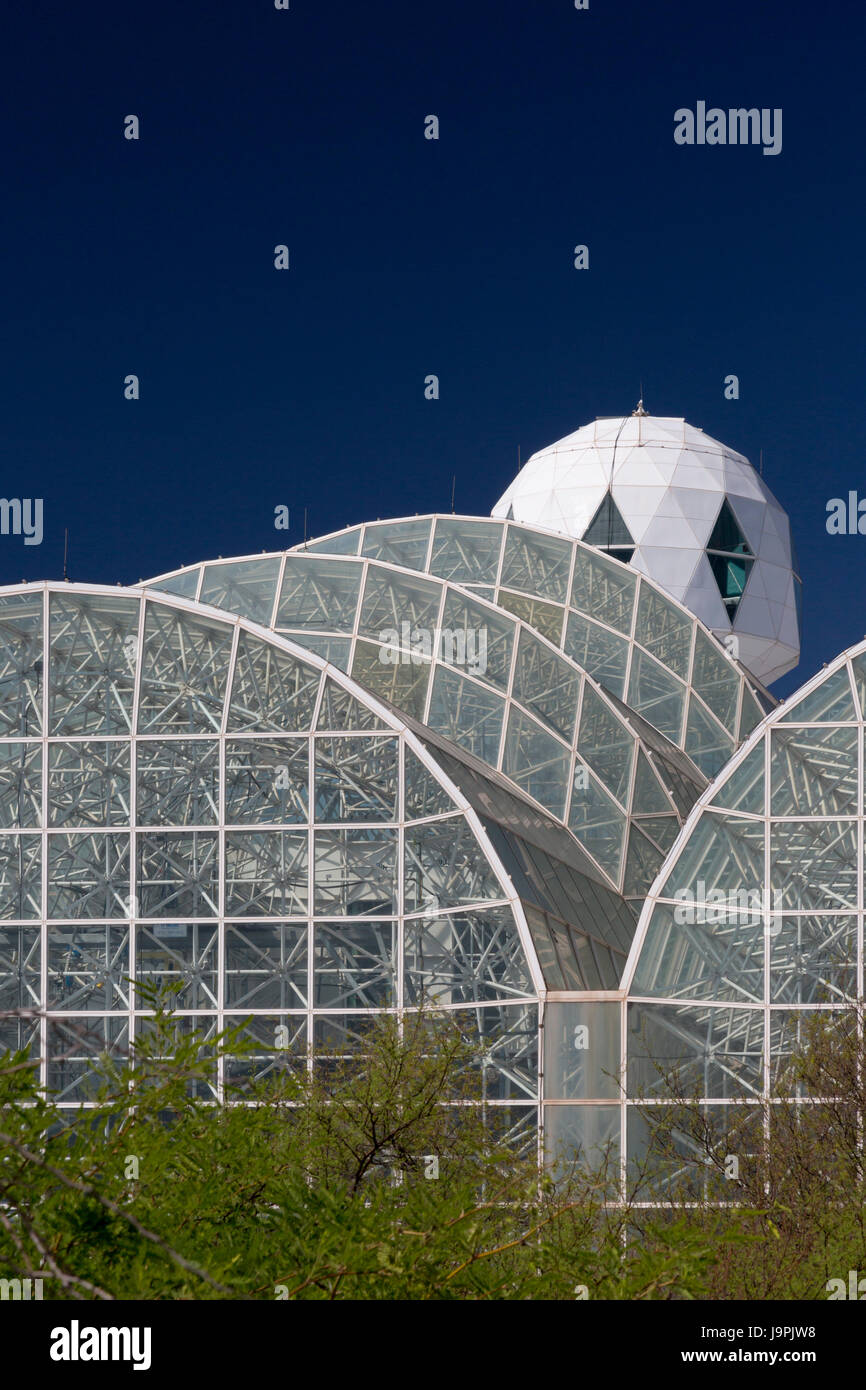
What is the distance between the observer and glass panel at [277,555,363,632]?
47.5m

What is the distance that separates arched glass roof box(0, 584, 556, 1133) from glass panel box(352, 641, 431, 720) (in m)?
8.59

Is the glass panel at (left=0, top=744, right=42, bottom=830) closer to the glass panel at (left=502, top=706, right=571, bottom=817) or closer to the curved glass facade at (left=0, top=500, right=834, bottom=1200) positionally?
the curved glass facade at (left=0, top=500, right=834, bottom=1200)

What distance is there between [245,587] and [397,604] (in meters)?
4.38

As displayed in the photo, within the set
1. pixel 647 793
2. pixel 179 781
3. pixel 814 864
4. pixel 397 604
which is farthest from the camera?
pixel 397 604

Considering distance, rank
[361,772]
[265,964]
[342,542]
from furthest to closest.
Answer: [342,542], [265,964], [361,772]

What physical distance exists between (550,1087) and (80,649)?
12.5 m

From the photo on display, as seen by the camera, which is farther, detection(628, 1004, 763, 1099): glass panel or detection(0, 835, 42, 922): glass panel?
detection(0, 835, 42, 922): glass panel

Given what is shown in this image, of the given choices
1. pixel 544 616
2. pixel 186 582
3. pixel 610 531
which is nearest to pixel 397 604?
pixel 186 582

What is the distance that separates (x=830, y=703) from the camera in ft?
109

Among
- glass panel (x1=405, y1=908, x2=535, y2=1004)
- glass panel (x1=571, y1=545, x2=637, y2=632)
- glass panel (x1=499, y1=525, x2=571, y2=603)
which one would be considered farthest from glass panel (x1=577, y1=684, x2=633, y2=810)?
glass panel (x1=405, y1=908, x2=535, y2=1004)

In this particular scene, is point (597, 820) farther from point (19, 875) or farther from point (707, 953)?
point (19, 875)

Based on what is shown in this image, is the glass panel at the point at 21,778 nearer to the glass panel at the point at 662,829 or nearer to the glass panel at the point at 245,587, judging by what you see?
the glass panel at the point at 245,587

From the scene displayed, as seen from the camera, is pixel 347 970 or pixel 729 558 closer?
pixel 347 970
